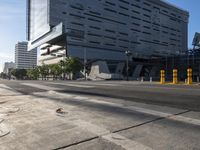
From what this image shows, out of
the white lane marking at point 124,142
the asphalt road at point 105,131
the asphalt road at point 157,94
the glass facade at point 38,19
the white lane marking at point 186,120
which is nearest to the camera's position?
the white lane marking at point 124,142

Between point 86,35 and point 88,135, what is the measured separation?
11268 cm

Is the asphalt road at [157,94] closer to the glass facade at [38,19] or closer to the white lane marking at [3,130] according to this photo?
the white lane marking at [3,130]

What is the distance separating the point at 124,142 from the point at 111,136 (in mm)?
366

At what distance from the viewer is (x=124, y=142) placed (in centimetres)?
378

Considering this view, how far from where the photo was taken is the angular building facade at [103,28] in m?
110

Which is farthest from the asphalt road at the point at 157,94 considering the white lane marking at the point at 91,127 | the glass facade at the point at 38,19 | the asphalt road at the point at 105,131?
the glass facade at the point at 38,19

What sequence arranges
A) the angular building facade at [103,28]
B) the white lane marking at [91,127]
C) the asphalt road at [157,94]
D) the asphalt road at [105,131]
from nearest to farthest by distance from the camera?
the asphalt road at [105,131], the white lane marking at [91,127], the asphalt road at [157,94], the angular building facade at [103,28]

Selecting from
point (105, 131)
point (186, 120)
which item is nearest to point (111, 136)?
point (105, 131)

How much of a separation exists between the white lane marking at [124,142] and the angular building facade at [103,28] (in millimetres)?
89593

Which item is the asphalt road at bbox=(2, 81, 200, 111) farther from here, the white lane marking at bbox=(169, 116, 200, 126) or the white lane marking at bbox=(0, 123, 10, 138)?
the white lane marking at bbox=(0, 123, 10, 138)

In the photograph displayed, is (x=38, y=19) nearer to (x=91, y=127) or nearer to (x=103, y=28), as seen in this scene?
(x=103, y=28)

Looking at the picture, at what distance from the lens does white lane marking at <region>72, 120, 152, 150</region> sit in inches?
141

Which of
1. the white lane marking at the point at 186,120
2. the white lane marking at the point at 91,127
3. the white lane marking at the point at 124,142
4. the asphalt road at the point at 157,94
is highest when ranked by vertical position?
the asphalt road at the point at 157,94

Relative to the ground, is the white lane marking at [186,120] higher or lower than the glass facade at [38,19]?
lower
